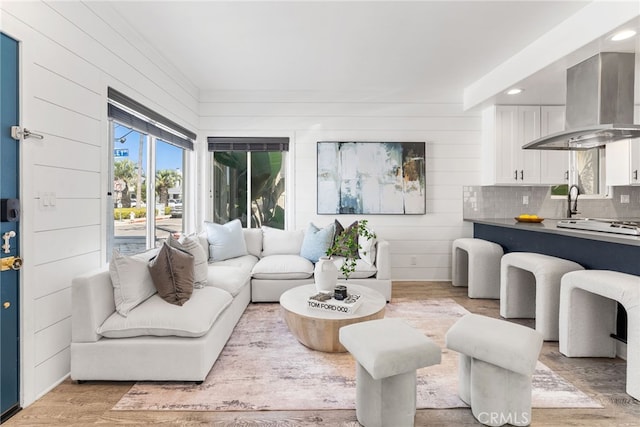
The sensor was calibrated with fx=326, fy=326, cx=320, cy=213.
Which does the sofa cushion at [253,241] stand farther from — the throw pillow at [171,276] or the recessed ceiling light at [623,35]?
the recessed ceiling light at [623,35]

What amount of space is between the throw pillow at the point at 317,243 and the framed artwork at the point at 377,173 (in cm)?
76

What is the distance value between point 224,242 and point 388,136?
8.58ft

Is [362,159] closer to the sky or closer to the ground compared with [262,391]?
closer to the sky

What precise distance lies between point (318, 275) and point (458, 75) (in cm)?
302

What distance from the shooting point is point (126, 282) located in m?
2.14

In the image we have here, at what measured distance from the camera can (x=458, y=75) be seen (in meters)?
3.96

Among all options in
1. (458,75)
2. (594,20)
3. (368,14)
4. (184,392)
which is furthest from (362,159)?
(184,392)

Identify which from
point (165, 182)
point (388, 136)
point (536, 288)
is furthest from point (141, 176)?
point (536, 288)

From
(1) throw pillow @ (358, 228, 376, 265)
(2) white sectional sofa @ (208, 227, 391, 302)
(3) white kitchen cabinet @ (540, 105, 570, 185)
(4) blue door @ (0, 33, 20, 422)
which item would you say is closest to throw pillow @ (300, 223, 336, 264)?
(2) white sectional sofa @ (208, 227, 391, 302)

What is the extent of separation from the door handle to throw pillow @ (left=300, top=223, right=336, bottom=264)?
2.65m

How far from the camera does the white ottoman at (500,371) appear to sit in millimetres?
1589

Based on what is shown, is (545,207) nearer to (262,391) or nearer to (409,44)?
(409,44)

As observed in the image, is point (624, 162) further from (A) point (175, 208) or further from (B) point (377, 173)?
(A) point (175, 208)

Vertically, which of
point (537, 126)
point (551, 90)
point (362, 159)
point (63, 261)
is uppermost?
point (551, 90)
